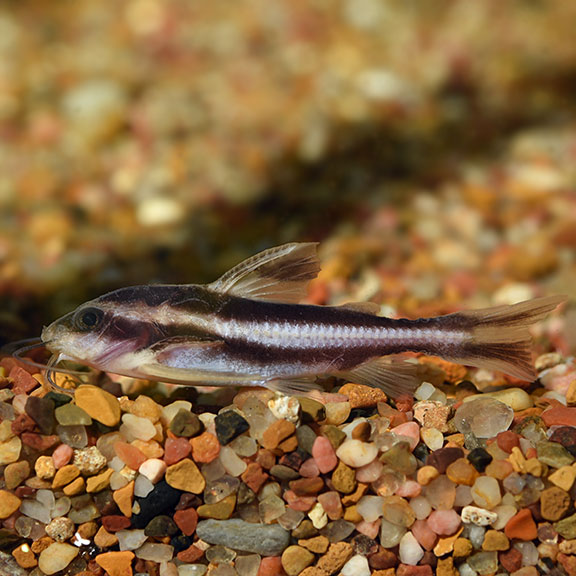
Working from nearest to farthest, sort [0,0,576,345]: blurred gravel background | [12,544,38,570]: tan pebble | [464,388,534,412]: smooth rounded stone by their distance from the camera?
[12,544,38,570]: tan pebble
[464,388,534,412]: smooth rounded stone
[0,0,576,345]: blurred gravel background

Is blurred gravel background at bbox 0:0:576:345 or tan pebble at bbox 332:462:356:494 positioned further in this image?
blurred gravel background at bbox 0:0:576:345

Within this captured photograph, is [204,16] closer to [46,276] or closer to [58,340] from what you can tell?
[46,276]

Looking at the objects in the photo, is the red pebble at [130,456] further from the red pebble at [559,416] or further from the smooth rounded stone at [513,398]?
the red pebble at [559,416]

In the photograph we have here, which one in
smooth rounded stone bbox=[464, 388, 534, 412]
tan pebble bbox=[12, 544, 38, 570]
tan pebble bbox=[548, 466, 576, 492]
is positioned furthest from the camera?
smooth rounded stone bbox=[464, 388, 534, 412]

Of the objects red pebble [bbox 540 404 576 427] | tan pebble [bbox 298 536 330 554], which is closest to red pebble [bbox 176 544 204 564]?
tan pebble [bbox 298 536 330 554]

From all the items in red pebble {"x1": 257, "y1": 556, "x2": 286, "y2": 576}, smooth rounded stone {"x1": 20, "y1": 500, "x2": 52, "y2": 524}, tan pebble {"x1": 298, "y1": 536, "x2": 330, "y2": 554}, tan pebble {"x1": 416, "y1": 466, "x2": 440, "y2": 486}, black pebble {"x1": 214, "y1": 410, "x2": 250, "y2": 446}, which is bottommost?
red pebble {"x1": 257, "y1": 556, "x2": 286, "y2": 576}

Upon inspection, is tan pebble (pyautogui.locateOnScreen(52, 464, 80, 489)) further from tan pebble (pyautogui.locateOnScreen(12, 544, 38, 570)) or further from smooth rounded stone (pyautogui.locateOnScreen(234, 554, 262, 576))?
smooth rounded stone (pyautogui.locateOnScreen(234, 554, 262, 576))
